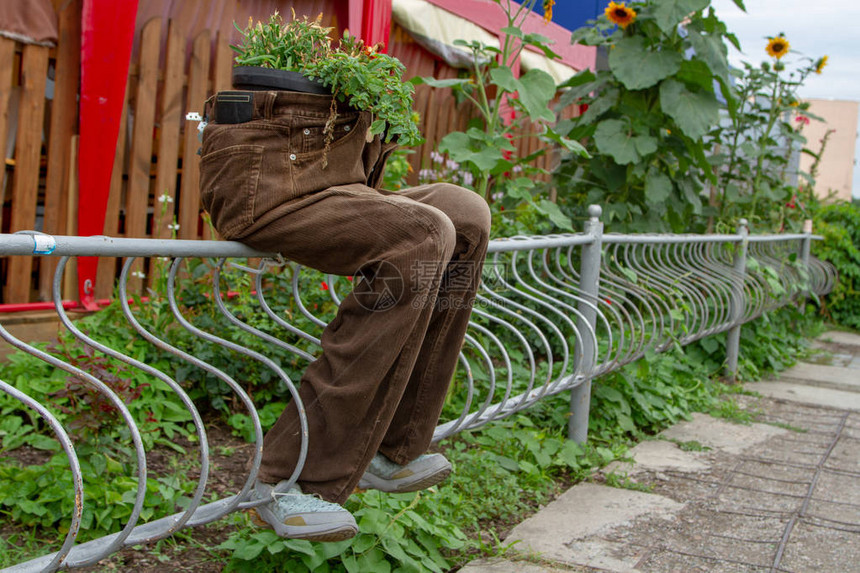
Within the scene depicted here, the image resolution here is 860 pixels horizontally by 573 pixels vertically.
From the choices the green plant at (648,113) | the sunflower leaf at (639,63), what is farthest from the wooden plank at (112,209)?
the sunflower leaf at (639,63)

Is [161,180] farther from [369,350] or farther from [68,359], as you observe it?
[369,350]

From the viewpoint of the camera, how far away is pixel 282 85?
183 centimetres

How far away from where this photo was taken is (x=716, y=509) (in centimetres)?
304

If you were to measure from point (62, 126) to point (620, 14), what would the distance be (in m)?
3.28

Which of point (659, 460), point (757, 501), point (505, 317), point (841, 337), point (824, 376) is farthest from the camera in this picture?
point (841, 337)

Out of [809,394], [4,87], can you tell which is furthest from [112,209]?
[809,394]

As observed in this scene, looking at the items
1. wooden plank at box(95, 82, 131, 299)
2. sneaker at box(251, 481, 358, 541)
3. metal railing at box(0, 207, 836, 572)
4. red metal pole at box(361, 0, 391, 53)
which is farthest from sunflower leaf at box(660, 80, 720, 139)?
sneaker at box(251, 481, 358, 541)

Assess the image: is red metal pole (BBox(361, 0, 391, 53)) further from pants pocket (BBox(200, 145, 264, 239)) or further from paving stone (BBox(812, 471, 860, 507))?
paving stone (BBox(812, 471, 860, 507))

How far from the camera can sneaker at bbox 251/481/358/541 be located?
5.87 feet

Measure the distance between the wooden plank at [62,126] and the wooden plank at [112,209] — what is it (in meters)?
0.21

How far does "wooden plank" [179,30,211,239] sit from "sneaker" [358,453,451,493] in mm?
2312

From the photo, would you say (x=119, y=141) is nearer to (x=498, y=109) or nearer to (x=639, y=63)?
(x=498, y=109)

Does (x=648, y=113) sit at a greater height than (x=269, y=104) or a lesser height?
greater

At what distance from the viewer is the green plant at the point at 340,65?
1.83 m
